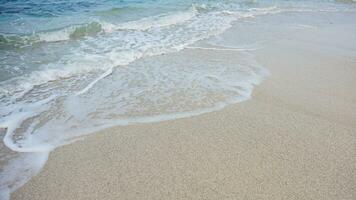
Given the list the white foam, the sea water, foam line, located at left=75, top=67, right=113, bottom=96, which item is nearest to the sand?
the sea water

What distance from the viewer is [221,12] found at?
42.2ft

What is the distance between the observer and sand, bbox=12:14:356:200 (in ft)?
9.52

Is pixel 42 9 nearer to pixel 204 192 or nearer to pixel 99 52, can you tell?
pixel 99 52

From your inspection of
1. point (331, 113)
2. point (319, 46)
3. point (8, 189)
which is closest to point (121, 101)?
point (8, 189)

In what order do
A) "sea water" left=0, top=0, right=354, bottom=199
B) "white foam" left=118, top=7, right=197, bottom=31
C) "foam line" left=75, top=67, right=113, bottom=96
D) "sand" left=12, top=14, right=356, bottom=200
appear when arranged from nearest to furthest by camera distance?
"sand" left=12, top=14, right=356, bottom=200 < "sea water" left=0, top=0, right=354, bottom=199 < "foam line" left=75, top=67, right=113, bottom=96 < "white foam" left=118, top=7, right=197, bottom=31

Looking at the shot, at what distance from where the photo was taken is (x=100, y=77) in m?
5.66

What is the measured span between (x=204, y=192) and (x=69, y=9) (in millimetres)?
11384

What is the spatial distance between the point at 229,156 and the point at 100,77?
307 centimetres

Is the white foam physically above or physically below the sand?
above

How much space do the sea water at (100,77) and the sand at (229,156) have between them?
311mm

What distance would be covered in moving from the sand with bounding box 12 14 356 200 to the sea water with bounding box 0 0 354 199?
0.31 metres

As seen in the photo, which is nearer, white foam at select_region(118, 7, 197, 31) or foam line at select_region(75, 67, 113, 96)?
foam line at select_region(75, 67, 113, 96)

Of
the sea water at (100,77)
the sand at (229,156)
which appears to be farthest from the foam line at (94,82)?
the sand at (229,156)

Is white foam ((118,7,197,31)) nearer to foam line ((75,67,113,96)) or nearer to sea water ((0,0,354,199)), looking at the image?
sea water ((0,0,354,199))
